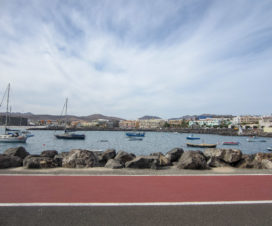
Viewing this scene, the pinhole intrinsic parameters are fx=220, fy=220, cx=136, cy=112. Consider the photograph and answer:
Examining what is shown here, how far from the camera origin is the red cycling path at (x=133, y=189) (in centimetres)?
533

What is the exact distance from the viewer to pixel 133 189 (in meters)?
6.14

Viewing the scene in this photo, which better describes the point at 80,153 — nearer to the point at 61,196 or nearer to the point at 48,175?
the point at 48,175

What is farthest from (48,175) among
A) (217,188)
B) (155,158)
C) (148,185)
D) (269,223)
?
(269,223)

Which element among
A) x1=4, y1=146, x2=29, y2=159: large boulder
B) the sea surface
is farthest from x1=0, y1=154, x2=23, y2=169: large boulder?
the sea surface

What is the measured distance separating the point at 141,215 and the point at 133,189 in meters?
1.79

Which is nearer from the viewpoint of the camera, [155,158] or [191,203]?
[191,203]

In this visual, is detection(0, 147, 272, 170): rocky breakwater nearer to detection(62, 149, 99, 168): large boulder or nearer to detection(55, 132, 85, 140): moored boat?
detection(62, 149, 99, 168): large boulder

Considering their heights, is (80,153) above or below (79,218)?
above

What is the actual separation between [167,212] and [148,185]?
82.4 inches

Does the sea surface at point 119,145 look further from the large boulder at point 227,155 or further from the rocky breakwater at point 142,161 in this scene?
the rocky breakwater at point 142,161

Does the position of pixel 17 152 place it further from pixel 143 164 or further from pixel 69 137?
pixel 69 137

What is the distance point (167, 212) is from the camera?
4.52m

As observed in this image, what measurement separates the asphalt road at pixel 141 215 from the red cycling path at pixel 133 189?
1.70ft

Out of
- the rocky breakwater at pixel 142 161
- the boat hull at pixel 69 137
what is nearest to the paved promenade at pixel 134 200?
the rocky breakwater at pixel 142 161
